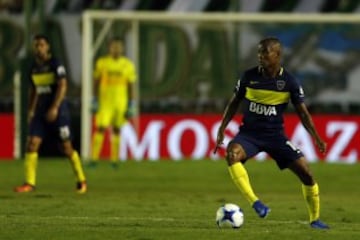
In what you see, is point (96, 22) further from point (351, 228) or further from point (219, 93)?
point (351, 228)

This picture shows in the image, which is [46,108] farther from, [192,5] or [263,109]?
[192,5]

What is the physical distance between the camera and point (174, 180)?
21.6m

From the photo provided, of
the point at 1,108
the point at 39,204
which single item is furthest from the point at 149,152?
the point at 39,204

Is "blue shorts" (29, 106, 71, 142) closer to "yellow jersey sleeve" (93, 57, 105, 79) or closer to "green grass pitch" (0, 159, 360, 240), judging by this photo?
"green grass pitch" (0, 159, 360, 240)

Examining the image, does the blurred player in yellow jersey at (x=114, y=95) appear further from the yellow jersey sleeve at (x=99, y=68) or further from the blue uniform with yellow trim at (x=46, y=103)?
the blue uniform with yellow trim at (x=46, y=103)

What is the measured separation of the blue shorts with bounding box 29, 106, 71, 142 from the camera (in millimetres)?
17797

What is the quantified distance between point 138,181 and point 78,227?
8.29m

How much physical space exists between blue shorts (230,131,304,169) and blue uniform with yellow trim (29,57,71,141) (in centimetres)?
512

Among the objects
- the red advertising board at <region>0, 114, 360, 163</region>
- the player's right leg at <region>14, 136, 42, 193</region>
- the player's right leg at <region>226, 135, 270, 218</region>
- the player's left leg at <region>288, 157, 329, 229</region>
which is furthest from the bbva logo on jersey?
the red advertising board at <region>0, 114, 360, 163</region>

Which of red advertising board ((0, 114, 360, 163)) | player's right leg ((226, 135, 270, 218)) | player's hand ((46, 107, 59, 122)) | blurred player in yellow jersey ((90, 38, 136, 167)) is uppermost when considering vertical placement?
player's right leg ((226, 135, 270, 218))

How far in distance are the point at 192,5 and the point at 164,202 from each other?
14292 millimetres

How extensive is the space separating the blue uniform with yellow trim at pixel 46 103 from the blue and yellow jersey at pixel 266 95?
512cm

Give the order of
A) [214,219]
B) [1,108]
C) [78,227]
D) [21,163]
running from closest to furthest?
[78,227]
[214,219]
[21,163]
[1,108]

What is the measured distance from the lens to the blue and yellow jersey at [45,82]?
58.3 feet
